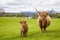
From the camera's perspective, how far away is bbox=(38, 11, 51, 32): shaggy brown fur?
5.83 ft

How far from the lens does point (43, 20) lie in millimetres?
1832

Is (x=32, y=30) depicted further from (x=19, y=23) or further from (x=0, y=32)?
(x=0, y=32)

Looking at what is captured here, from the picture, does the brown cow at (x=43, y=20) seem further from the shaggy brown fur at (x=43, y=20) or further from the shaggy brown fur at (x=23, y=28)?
the shaggy brown fur at (x=23, y=28)

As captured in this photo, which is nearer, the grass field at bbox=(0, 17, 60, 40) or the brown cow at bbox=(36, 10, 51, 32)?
the grass field at bbox=(0, 17, 60, 40)

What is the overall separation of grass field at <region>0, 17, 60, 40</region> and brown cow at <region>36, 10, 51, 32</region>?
0.21ft

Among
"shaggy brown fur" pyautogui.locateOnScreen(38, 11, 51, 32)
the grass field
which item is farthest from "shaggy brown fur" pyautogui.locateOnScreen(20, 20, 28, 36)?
"shaggy brown fur" pyautogui.locateOnScreen(38, 11, 51, 32)

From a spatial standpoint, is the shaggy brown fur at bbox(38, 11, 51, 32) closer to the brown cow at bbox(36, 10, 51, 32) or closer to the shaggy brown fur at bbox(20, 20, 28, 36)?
the brown cow at bbox(36, 10, 51, 32)

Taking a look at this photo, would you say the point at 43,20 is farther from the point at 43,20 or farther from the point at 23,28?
the point at 23,28

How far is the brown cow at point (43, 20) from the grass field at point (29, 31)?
0.06 m

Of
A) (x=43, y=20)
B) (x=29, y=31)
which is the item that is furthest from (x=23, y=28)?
(x=43, y=20)

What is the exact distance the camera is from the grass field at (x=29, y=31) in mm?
1604

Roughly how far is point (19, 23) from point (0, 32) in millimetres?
276

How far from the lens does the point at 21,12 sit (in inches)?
69.6

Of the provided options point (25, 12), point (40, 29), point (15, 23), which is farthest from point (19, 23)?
point (40, 29)
